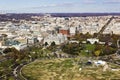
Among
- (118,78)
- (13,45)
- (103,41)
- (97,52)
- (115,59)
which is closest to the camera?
(118,78)

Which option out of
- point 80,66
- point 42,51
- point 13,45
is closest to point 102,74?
point 80,66

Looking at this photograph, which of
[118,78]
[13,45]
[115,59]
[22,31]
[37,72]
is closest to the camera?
[118,78]

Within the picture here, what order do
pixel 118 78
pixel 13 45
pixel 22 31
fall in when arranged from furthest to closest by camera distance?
pixel 22 31 → pixel 13 45 → pixel 118 78

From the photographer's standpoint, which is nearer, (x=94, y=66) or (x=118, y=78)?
(x=118, y=78)

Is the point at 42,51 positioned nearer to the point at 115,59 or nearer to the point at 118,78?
the point at 115,59

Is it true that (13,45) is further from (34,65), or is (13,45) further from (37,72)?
(37,72)

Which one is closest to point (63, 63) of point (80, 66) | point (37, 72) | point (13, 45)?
point (80, 66)
